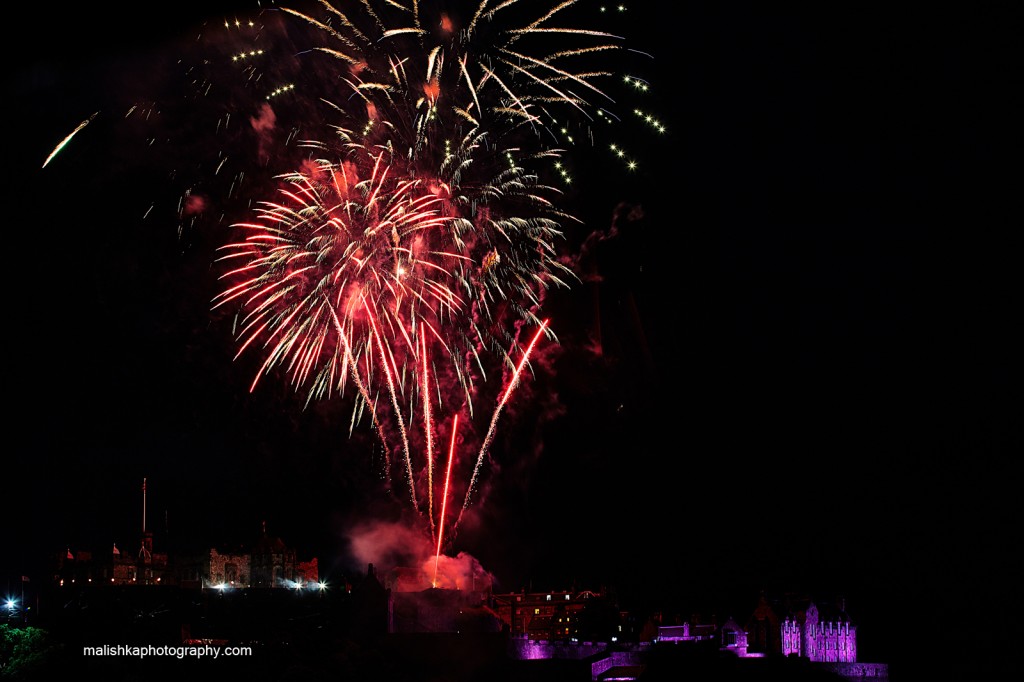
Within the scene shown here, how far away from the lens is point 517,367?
124 feet

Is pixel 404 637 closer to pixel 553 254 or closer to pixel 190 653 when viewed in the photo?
pixel 190 653

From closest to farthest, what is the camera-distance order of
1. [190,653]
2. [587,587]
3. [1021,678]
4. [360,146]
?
[360,146]
[190,653]
[1021,678]
[587,587]

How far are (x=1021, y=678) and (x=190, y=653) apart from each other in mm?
51004

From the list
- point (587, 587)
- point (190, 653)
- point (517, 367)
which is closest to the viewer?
point (517, 367)

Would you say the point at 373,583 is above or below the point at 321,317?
below

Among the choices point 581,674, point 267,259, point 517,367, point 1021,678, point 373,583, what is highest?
point 267,259

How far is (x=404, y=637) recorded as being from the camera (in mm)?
44781

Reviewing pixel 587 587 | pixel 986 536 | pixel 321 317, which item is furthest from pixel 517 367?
pixel 986 536

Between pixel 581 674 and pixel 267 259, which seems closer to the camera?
pixel 267 259

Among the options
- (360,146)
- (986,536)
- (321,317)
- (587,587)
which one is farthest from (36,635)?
(986,536)

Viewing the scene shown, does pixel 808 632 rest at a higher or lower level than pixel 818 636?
higher

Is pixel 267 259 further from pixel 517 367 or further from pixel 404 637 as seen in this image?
pixel 404 637

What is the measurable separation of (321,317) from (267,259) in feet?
9.13

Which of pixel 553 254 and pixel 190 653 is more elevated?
pixel 553 254
